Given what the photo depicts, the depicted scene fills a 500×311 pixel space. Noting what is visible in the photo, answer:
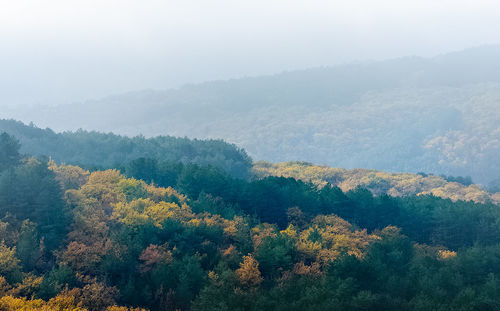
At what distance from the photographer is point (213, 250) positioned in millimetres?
58156

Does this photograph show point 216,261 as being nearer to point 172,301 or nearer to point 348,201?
point 172,301

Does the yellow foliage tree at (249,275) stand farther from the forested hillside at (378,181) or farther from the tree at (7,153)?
the forested hillside at (378,181)

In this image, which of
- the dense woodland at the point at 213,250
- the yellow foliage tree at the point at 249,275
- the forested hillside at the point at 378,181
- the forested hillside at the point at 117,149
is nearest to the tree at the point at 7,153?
the dense woodland at the point at 213,250

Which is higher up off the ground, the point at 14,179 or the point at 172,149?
the point at 14,179

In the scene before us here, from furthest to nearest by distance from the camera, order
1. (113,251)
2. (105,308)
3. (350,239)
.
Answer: (350,239) < (113,251) < (105,308)

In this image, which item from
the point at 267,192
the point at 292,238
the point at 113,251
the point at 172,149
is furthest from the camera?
the point at 172,149

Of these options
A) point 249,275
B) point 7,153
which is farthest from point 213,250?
point 7,153

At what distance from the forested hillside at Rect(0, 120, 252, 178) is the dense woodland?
63727mm

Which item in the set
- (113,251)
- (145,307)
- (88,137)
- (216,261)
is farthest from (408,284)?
(88,137)

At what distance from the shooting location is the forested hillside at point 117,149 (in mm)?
143875

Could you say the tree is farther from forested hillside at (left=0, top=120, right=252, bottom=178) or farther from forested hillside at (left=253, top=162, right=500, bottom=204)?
forested hillside at (left=253, top=162, right=500, bottom=204)

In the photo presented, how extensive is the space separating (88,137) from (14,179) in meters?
104

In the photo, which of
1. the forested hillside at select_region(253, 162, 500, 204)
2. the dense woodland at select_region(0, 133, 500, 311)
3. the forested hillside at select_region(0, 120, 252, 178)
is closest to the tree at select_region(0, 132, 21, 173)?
the dense woodland at select_region(0, 133, 500, 311)

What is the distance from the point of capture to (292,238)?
6006 centimetres
